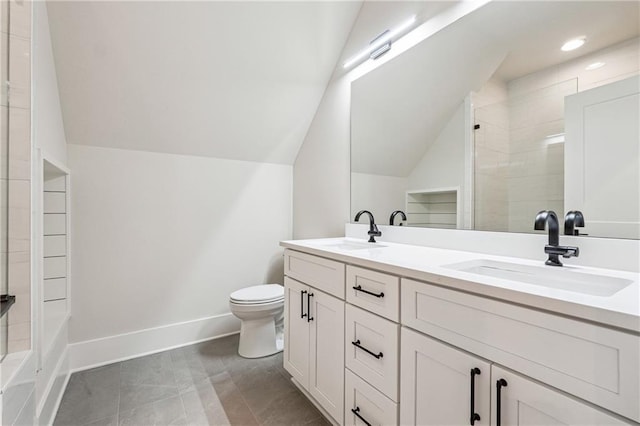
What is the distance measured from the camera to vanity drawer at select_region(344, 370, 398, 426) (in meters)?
1.05

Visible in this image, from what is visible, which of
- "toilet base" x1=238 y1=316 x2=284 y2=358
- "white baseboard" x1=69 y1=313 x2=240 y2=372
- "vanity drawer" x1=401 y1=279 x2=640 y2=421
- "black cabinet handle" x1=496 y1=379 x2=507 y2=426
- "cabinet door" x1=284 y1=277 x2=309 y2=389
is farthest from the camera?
"toilet base" x1=238 y1=316 x2=284 y2=358

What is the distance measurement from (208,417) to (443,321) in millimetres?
1351

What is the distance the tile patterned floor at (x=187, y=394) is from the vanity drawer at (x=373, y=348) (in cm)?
54

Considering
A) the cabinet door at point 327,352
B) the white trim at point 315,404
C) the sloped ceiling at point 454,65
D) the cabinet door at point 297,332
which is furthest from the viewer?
the cabinet door at point 297,332

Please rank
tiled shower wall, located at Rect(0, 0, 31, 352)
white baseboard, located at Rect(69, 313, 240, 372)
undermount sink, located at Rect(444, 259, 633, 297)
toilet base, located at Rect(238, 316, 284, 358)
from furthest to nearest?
toilet base, located at Rect(238, 316, 284, 358) < white baseboard, located at Rect(69, 313, 240, 372) < tiled shower wall, located at Rect(0, 0, 31, 352) < undermount sink, located at Rect(444, 259, 633, 297)

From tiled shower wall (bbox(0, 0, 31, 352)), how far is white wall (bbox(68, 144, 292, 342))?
853 mm

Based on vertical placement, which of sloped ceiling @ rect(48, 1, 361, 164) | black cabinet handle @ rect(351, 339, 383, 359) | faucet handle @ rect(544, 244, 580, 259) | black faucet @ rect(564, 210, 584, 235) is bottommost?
black cabinet handle @ rect(351, 339, 383, 359)

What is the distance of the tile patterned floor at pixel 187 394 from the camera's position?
1484 mm

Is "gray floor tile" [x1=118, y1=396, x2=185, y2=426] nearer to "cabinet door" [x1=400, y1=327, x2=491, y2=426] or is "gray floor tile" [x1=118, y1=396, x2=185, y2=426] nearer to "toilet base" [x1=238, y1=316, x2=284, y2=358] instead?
"toilet base" [x1=238, y1=316, x2=284, y2=358]

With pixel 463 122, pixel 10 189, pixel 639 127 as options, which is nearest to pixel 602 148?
pixel 639 127

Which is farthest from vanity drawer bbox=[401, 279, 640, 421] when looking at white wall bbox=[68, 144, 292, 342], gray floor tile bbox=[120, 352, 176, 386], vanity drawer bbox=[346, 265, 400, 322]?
white wall bbox=[68, 144, 292, 342]

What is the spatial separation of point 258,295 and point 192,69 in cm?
162

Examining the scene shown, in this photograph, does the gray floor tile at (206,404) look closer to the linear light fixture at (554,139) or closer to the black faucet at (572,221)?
the black faucet at (572,221)

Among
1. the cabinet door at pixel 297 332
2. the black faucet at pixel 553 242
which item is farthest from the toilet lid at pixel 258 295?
the black faucet at pixel 553 242
